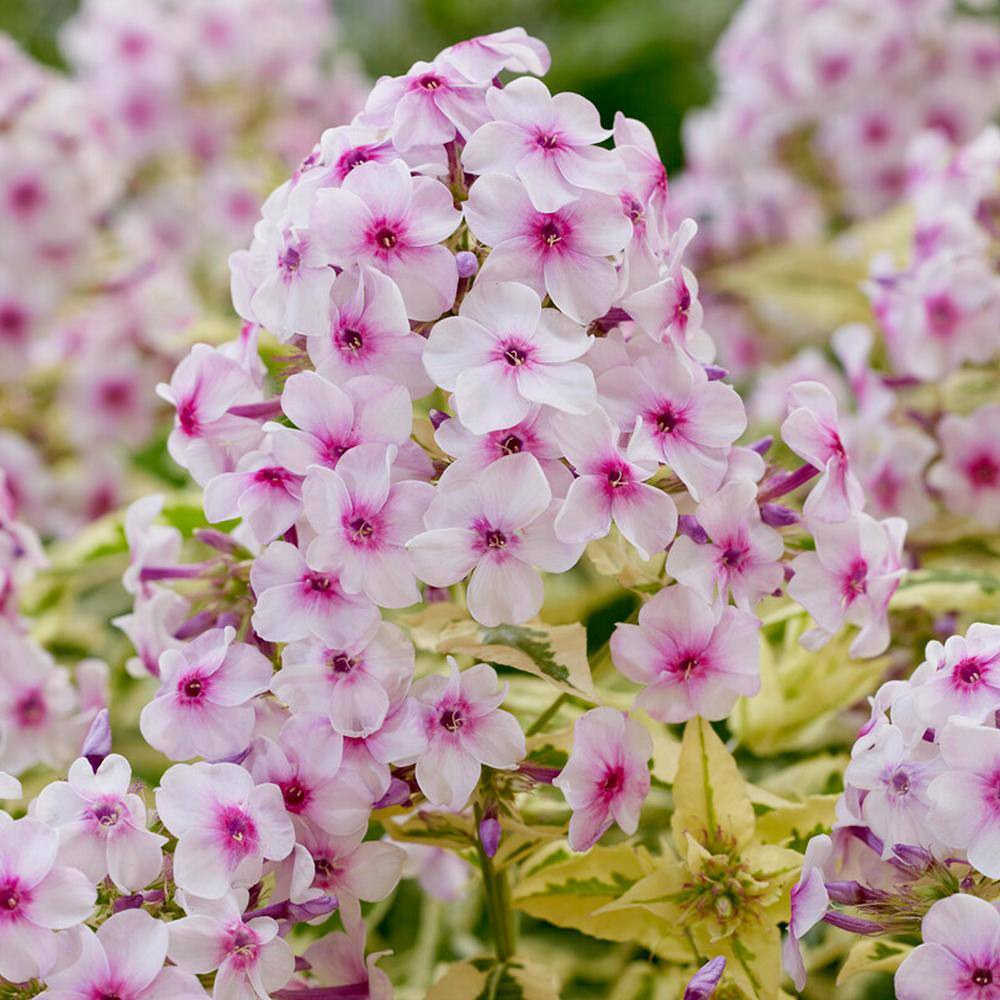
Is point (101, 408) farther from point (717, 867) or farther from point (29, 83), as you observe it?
point (717, 867)

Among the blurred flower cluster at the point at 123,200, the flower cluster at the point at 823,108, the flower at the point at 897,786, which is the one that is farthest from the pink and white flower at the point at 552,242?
the flower cluster at the point at 823,108

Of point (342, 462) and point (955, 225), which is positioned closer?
point (342, 462)

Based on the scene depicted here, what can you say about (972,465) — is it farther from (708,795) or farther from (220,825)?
(220,825)

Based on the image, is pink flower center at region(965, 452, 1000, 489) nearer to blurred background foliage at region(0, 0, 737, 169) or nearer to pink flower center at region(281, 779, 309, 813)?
pink flower center at region(281, 779, 309, 813)

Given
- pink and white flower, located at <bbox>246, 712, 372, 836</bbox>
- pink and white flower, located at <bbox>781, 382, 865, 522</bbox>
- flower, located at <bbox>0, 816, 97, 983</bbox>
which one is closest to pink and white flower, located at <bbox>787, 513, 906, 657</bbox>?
pink and white flower, located at <bbox>781, 382, 865, 522</bbox>

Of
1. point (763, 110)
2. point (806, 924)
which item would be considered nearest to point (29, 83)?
point (763, 110)

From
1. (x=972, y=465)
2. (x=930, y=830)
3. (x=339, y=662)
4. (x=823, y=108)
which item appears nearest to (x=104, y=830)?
(x=339, y=662)

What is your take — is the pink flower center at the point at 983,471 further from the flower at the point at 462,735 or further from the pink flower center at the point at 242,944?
the pink flower center at the point at 242,944
